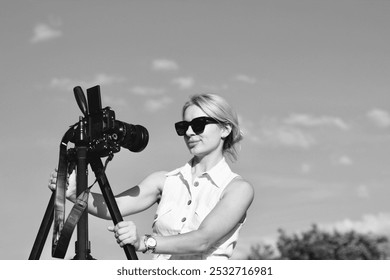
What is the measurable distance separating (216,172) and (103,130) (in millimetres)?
895

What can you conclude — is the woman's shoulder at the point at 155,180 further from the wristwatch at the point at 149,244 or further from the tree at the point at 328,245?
the tree at the point at 328,245

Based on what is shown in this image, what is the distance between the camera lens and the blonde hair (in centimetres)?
466

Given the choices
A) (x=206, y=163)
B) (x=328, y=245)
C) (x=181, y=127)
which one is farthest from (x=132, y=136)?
(x=328, y=245)

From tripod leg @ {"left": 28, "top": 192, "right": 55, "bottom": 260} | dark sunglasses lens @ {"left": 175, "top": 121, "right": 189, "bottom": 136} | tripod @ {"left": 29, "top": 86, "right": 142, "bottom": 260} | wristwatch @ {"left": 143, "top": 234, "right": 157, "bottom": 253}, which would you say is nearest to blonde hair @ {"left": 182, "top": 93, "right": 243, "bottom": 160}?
dark sunglasses lens @ {"left": 175, "top": 121, "right": 189, "bottom": 136}

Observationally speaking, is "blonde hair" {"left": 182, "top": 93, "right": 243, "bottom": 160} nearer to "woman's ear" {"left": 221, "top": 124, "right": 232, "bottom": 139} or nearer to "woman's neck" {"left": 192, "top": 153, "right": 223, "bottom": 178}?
"woman's ear" {"left": 221, "top": 124, "right": 232, "bottom": 139}

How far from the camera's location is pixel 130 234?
12.6 ft

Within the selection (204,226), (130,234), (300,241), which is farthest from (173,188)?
(300,241)

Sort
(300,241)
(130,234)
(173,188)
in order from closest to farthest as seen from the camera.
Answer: (130,234)
(173,188)
(300,241)

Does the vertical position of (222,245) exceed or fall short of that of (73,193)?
it falls short

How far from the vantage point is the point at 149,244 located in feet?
13.2

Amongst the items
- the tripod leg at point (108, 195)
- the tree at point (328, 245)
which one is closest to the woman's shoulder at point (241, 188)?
the tripod leg at point (108, 195)

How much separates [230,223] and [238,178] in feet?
1.38

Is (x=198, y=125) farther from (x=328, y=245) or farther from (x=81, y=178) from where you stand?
(x=328, y=245)
